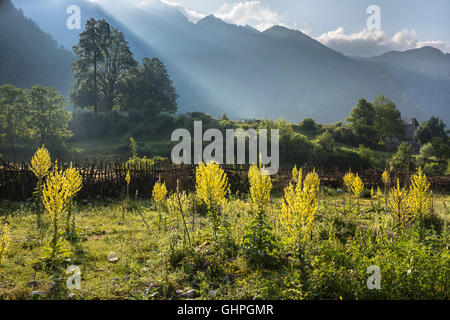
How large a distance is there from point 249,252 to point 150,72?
56098 mm

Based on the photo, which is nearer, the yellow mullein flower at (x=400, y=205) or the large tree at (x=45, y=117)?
the yellow mullein flower at (x=400, y=205)

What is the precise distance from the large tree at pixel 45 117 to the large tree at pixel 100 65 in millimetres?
21080

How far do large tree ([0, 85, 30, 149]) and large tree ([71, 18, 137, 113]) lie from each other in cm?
1933

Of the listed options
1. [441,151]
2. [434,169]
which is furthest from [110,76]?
[441,151]

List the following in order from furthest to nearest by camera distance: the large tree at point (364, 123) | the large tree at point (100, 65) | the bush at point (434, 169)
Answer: the large tree at point (100, 65) < the large tree at point (364, 123) < the bush at point (434, 169)

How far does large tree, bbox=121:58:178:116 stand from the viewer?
160 feet

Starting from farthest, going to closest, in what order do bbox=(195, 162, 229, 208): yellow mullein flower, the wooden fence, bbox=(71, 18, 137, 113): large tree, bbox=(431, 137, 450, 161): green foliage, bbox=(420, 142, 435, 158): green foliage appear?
bbox=(71, 18, 137, 113): large tree < bbox=(420, 142, 435, 158): green foliage < bbox=(431, 137, 450, 161): green foliage < the wooden fence < bbox=(195, 162, 229, 208): yellow mullein flower

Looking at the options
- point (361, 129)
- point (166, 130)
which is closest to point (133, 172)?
point (166, 130)

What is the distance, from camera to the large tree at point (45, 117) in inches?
1086

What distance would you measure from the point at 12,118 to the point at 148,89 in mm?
27427

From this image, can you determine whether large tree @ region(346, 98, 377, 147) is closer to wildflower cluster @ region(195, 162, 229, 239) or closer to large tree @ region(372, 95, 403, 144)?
large tree @ region(372, 95, 403, 144)

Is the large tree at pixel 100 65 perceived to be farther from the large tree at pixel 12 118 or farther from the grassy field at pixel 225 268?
the grassy field at pixel 225 268

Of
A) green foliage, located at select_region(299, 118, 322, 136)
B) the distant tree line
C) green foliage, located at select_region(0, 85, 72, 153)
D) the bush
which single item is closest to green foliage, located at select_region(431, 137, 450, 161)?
the bush

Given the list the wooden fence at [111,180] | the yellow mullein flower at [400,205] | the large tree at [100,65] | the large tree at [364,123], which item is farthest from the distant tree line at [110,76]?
the yellow mullein flower at [400,205]
